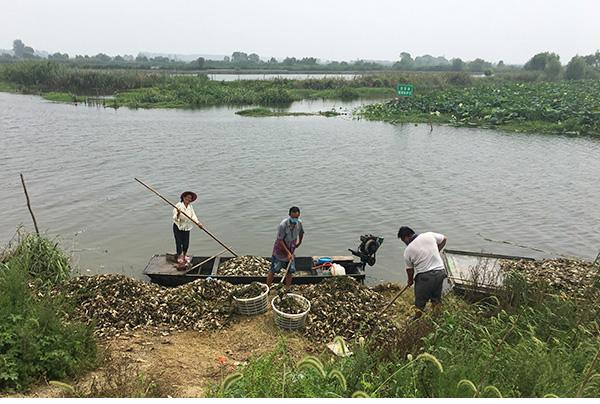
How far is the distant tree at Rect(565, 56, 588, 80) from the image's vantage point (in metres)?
54.9

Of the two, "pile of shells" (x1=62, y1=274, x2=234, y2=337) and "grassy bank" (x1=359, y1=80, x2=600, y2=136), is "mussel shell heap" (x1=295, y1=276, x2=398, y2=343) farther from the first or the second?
"grassy bank" (x1=359, y1=80, x2=600, y2=136)

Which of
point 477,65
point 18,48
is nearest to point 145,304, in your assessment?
point 477,65

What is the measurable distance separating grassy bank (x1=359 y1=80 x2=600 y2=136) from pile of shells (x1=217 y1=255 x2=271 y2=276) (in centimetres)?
2144

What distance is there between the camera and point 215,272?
764 cm

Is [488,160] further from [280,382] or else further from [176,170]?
[280,382]

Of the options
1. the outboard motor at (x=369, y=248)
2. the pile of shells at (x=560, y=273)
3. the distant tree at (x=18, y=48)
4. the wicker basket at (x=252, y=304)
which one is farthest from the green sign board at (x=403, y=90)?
the distant tree at (x=18, y=48)

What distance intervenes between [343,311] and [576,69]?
63.8 meters

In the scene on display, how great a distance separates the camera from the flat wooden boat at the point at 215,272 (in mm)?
7295

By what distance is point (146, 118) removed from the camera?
2686 cm

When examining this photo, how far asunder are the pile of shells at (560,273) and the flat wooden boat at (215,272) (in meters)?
2.72

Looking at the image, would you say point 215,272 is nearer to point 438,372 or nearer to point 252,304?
point 252,304

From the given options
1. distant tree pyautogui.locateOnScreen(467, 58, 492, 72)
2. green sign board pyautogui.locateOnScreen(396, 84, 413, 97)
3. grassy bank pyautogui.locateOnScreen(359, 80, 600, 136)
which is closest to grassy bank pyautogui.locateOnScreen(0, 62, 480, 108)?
grassy bank pyautogui.locateOnScreen(359, 80, 600, 136)
